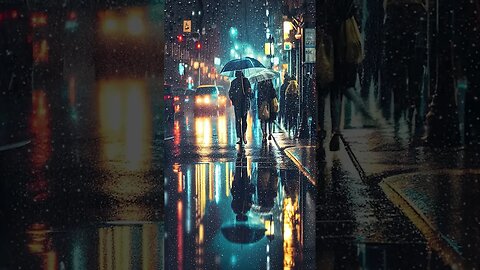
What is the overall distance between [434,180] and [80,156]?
10.3 feet

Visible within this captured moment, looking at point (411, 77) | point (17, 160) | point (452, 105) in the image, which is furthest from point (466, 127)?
point (17, 160)

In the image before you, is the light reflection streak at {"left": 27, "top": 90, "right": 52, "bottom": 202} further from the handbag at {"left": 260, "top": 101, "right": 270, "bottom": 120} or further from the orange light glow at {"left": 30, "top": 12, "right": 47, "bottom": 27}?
the handbag at {"left": 260, "top": 101, "right": 270, "bottom": 120}

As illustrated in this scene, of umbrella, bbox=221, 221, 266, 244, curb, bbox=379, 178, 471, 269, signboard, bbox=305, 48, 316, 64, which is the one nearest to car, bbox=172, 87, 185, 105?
signboard, bbox=305, 48, 316, 64

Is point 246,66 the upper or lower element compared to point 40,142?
upper

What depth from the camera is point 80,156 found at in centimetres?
670

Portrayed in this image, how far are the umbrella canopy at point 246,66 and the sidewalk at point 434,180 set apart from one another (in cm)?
1684

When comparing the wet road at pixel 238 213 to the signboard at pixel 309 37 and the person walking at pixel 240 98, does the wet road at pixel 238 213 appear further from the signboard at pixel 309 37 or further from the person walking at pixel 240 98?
the signboard at pixel 309 37

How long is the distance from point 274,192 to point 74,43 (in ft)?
17.4

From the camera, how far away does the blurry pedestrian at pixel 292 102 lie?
24.8 meters

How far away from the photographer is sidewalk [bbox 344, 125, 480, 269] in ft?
18.3

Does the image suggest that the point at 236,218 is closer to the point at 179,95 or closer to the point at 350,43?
the point at 350,43

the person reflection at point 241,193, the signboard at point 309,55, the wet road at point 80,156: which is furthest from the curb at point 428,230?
the signboard at point 309,55

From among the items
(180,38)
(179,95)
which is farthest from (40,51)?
(180,38)

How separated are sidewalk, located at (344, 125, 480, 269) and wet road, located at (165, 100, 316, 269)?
3.36ft
